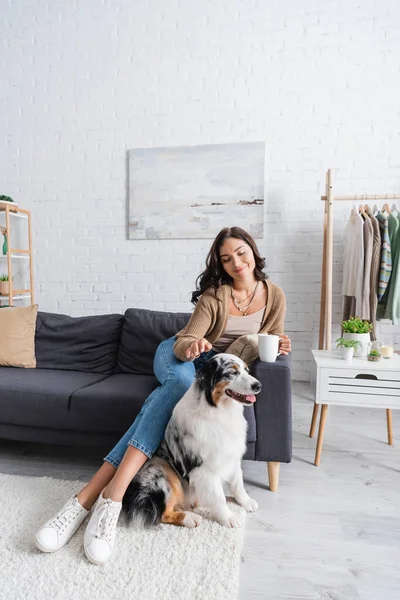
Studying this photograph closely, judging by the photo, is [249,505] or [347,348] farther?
[347,348]

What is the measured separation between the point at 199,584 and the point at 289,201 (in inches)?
106

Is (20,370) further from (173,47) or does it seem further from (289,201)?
(173,47)

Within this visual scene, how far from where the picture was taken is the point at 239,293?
1.78 m

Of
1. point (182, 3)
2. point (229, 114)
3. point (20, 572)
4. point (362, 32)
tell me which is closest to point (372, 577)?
point (20, 572)

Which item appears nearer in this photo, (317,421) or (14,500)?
(14,500)

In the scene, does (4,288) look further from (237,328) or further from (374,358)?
(374,358)

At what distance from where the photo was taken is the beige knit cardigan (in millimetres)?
1641

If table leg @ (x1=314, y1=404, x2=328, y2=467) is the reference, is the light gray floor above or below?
below

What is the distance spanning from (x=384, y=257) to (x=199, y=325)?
165 centimetres

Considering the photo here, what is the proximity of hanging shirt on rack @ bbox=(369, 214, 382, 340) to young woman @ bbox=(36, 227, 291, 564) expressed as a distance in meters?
1.21

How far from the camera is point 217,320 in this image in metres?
1.70

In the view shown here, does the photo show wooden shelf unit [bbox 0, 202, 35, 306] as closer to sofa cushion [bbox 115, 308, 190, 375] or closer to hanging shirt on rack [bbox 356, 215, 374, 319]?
sofa cushion [bbox 115, 308, 190, 375]

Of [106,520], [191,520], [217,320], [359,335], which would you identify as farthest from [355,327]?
[106,520]

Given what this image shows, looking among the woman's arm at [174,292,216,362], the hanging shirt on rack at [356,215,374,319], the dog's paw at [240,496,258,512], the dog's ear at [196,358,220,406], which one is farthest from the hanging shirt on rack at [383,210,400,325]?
the dog's ear at [196,358,220,406]
